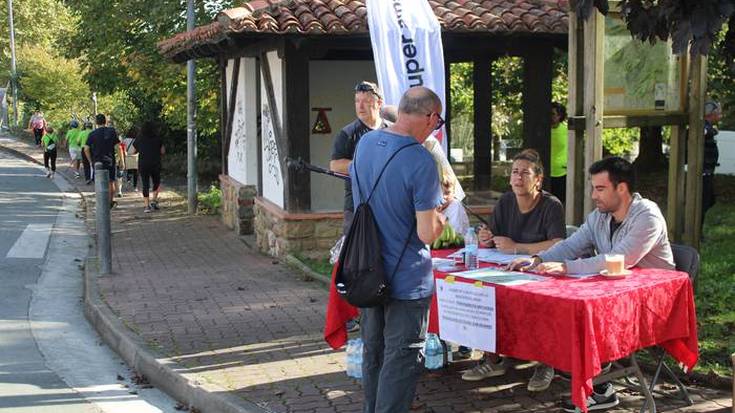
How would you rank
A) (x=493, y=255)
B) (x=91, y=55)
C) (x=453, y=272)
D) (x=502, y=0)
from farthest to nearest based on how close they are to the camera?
(x=91, y=55)
(x=502, y=0)
(x=493, y=255)
(x=453, y=272)

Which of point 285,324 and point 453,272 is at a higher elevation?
point 453,272

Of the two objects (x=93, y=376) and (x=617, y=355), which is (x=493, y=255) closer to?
(x=617, y=355)

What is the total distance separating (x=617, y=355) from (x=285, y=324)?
3.72 meters

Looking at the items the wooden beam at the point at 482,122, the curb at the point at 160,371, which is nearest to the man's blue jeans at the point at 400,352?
Result: the curb at the point at 160,371

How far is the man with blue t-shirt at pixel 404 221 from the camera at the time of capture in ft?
14.0

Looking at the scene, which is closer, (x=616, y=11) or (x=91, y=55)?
(x=616, y=11)

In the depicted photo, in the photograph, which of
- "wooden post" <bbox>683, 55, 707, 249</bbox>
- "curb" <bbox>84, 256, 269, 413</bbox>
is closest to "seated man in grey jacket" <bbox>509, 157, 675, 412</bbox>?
"wooden post" <bbox>683, 55, 707, 249</bbox>

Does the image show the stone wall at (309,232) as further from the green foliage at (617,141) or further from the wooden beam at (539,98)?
the green foliage at (617,141)

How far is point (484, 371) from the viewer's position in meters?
5.84

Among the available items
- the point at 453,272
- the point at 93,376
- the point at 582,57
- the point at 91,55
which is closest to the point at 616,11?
the point at 582,57

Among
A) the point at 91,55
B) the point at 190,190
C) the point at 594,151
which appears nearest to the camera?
the point at 594,151

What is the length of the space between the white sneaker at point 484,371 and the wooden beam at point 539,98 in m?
6.39

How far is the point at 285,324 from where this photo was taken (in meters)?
7.78

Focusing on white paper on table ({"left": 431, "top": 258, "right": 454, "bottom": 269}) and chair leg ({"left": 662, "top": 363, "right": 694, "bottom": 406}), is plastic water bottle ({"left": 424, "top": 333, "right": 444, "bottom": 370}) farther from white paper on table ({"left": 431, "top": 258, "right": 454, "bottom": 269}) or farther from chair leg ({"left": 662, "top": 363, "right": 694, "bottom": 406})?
chair leg ({"left": 662, "top": 363, "right": 694, "bottom": 406})
